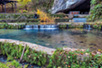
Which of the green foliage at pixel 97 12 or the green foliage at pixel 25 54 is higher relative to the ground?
the green foliage at pixel 97 12

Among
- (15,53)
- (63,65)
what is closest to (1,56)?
(15,53)

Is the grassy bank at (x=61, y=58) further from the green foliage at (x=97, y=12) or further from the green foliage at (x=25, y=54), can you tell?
the green foliage at (x=97, y=12)

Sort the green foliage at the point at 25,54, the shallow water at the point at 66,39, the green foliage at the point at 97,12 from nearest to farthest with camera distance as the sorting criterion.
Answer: the green foliage at the point at 25,54 → the shallow water at the point at 66,39 → the green foliage at the point at 97,12

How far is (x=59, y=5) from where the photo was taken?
68.8 ft

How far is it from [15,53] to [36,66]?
1.13 meters

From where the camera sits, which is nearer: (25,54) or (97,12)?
(25,54)

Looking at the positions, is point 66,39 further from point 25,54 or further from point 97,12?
point 97,12

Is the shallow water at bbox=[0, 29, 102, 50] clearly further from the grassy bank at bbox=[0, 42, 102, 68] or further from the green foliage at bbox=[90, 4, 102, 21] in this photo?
the green foliage at bbox=[90, 4, 102, 21]

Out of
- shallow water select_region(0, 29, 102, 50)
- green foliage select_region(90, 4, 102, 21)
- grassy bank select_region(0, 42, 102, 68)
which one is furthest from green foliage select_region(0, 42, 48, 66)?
green foliage select_region(90, 4, 102, 21)

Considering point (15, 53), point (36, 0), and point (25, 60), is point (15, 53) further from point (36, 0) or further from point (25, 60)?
point (36, 0)

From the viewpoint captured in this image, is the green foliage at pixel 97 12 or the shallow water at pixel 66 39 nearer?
the shallow water at pixel 66 39

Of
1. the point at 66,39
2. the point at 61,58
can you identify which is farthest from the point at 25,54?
the point at 66,39

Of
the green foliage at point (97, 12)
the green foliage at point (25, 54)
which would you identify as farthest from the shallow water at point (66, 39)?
the green foliage at point (97, 12)

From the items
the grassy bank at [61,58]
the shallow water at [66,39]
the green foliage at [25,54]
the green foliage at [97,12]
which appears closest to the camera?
the grassy bank at [61,58]
